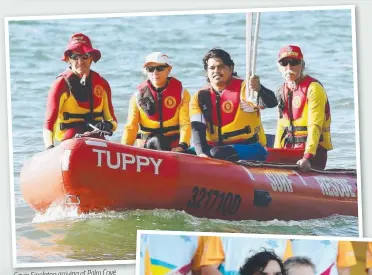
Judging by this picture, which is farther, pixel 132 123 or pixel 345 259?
pixel 132 123

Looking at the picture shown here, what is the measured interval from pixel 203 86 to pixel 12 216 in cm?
123

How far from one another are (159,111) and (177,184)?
1.49 ft

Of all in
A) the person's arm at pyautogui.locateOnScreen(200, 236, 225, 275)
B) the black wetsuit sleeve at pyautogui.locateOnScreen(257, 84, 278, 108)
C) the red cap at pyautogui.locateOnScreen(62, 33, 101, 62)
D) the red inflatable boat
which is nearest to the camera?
the person's arm at pyautogui.locateOnScreen(200, 236, 225, 275)

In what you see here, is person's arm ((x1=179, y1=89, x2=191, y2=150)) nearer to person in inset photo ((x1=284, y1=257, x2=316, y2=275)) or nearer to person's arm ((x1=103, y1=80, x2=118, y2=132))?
person's arm ((x1=103, y1=80, x2=118, y2=132))

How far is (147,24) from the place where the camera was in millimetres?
6195

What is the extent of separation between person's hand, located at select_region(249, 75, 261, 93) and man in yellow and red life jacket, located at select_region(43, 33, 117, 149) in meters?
0.76

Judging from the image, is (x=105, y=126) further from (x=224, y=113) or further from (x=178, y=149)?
(x=224, y=113)

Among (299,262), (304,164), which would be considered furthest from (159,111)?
(299,262)

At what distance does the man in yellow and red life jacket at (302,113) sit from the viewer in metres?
6.27

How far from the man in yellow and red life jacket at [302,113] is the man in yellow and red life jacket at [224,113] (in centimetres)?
10

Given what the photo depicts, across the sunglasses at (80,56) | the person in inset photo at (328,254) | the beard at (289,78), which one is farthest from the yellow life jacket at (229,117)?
the person in inset photo at (328,254)

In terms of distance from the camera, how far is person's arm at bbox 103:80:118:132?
622 cm

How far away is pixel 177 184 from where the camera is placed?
→ 6.01 m

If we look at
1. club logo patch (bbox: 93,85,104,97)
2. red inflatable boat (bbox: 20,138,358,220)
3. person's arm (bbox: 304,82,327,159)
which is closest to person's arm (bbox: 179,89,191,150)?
red inflatable boat (bbox: 20,138,358,220)
